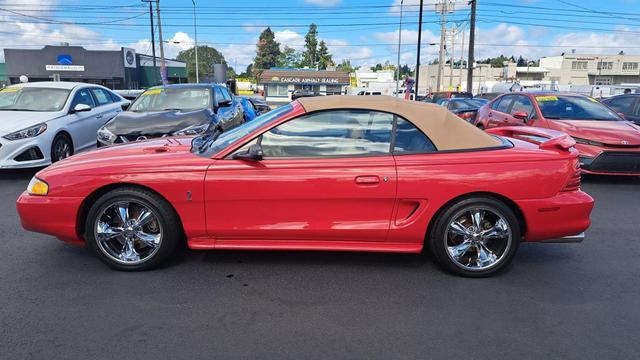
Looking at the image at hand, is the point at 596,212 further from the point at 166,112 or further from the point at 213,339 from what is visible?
the point at 166,112

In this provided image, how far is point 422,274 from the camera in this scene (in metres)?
3.72

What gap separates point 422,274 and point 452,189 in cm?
77

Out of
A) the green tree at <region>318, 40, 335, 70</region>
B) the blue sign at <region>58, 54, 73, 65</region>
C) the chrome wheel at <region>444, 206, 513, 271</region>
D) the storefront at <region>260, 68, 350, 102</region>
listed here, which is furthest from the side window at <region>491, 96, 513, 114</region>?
the green tree at <region>318, 40, 335, 70</region>

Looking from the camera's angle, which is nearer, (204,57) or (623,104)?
(623,104)

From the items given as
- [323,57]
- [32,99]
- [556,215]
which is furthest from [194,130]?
[323,57]

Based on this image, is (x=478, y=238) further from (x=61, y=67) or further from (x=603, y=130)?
(x=61, y=67)

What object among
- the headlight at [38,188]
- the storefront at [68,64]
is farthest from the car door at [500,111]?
the storefront at [68,64]

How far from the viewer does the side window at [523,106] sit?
8.30 metres

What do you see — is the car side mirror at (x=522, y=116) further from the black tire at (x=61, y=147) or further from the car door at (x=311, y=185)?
the black tire at (x=61, y=147)

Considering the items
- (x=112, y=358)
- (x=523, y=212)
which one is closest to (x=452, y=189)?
(x=523, y=212)

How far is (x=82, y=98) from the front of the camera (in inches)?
340

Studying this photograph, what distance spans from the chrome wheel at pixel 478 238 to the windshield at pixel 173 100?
614cm

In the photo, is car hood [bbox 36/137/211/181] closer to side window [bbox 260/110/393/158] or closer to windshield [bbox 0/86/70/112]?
side window [bbox 260/110/393/158]

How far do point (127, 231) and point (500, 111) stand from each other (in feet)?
27.3
